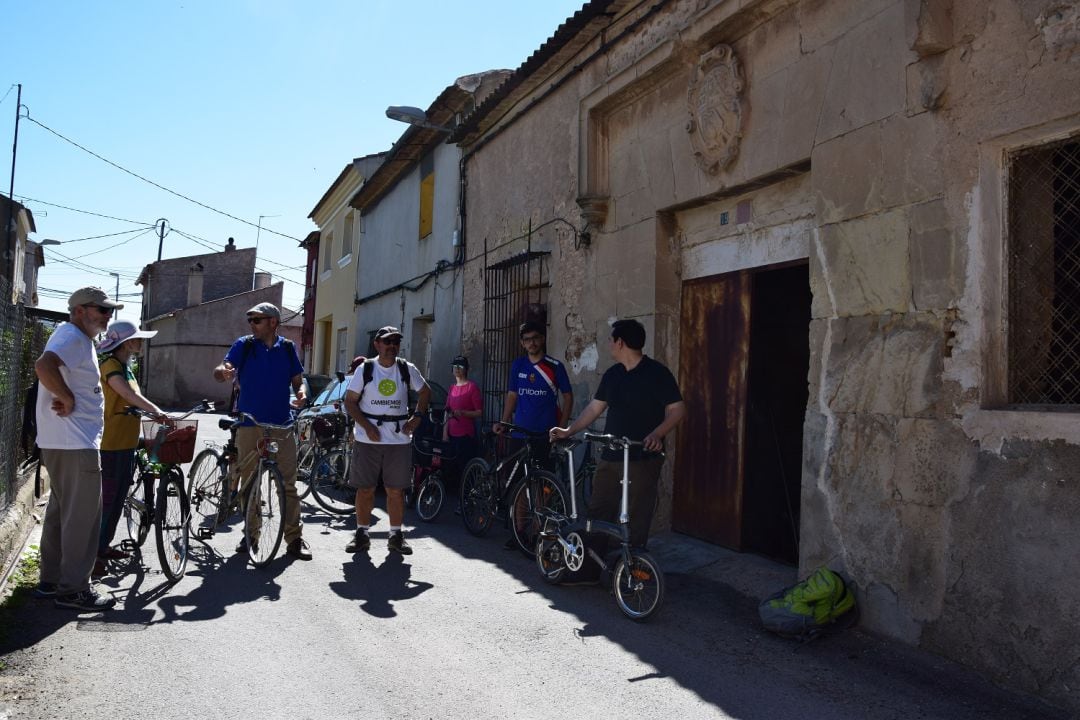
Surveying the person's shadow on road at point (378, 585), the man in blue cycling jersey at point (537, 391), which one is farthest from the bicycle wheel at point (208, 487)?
the man in blue cycling jersey at point (537, 391)

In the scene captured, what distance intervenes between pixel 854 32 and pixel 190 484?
540cm

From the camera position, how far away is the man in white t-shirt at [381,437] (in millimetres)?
6367

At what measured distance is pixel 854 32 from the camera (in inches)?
200

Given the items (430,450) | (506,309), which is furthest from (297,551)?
(506,309)

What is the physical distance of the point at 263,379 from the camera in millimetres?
6137

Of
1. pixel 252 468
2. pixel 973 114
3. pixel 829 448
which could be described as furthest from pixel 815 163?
pixel 252 468

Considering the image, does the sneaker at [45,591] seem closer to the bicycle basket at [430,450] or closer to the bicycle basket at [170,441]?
the bicycle basket at [170,441]

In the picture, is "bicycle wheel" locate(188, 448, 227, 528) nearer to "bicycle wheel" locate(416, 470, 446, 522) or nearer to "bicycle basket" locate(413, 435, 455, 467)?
"bicycle wheel" locate(416, 470, 446, 522)

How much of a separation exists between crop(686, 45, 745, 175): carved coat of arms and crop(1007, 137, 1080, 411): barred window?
2394 millimetres

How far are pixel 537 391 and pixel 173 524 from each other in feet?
9.57

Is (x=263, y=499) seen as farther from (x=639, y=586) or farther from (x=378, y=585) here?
(x=639, y=586)

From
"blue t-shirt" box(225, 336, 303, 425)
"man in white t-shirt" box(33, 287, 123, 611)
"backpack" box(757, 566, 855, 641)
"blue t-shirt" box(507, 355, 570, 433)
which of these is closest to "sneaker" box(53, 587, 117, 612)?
"man in white t-shirt" box(33, 287, 123, 611)

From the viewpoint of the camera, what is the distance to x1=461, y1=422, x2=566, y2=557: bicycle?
20.5 ft

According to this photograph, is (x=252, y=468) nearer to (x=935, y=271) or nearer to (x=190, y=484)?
(x=190, y=484)
